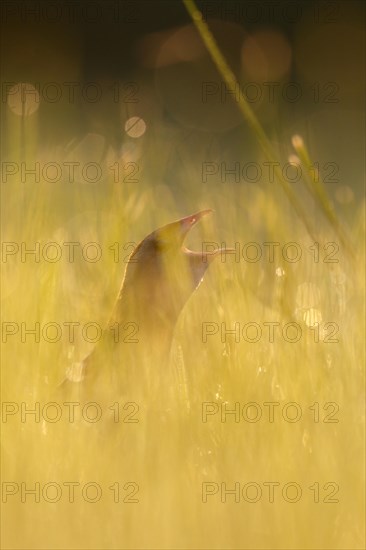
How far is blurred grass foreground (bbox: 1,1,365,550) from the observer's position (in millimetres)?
829

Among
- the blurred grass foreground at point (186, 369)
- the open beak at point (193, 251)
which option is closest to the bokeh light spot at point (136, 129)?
the blurred grass foreground at point (186, 369)

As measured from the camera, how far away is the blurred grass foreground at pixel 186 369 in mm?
829

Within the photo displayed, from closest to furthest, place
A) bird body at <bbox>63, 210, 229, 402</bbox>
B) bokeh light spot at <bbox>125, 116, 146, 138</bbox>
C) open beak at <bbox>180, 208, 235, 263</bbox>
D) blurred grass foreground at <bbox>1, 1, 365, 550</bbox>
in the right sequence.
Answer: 1. blurred grass foreground at <bbox>1, 1, 365, 550</bbox>
2. bird body at <bbox>63, 210, 229, 402</bbox>
3. open beak at <bbox>180, 208, 235, 263</bbox>
4. bokeh light spot at <bbox>125, 116, 146, 138</bbox>

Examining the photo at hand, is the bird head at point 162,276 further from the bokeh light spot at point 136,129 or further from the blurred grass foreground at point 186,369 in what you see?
the bokeh light spot at point 136,129

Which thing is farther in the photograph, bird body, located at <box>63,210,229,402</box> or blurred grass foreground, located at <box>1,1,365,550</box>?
bird body, located at <box>63,210,229,402</box>

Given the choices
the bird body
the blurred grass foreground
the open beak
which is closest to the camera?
the blurred grass foreground

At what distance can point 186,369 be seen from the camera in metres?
1.08

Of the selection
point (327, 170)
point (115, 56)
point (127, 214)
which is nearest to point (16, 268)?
point (127, 214)

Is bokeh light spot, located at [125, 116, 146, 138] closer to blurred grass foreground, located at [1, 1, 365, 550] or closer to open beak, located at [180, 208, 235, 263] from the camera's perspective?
blurred grass foreground, located at [1, 1, 365, 550]

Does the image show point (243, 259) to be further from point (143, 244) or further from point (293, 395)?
point (293, 395)

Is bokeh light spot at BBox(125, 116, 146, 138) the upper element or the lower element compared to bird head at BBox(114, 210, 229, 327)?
upper

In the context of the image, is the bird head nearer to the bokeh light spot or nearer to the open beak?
the open beak

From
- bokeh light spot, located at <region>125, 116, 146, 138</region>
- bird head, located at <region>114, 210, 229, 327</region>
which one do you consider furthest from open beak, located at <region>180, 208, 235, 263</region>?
bokeh light spot, located at <region>125, 116, 146, 138</region>

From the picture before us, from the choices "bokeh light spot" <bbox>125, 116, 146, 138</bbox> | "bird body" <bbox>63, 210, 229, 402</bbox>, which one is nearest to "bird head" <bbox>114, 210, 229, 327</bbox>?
"bird body" <bbox>63, 210, 229, 402</bbox>
